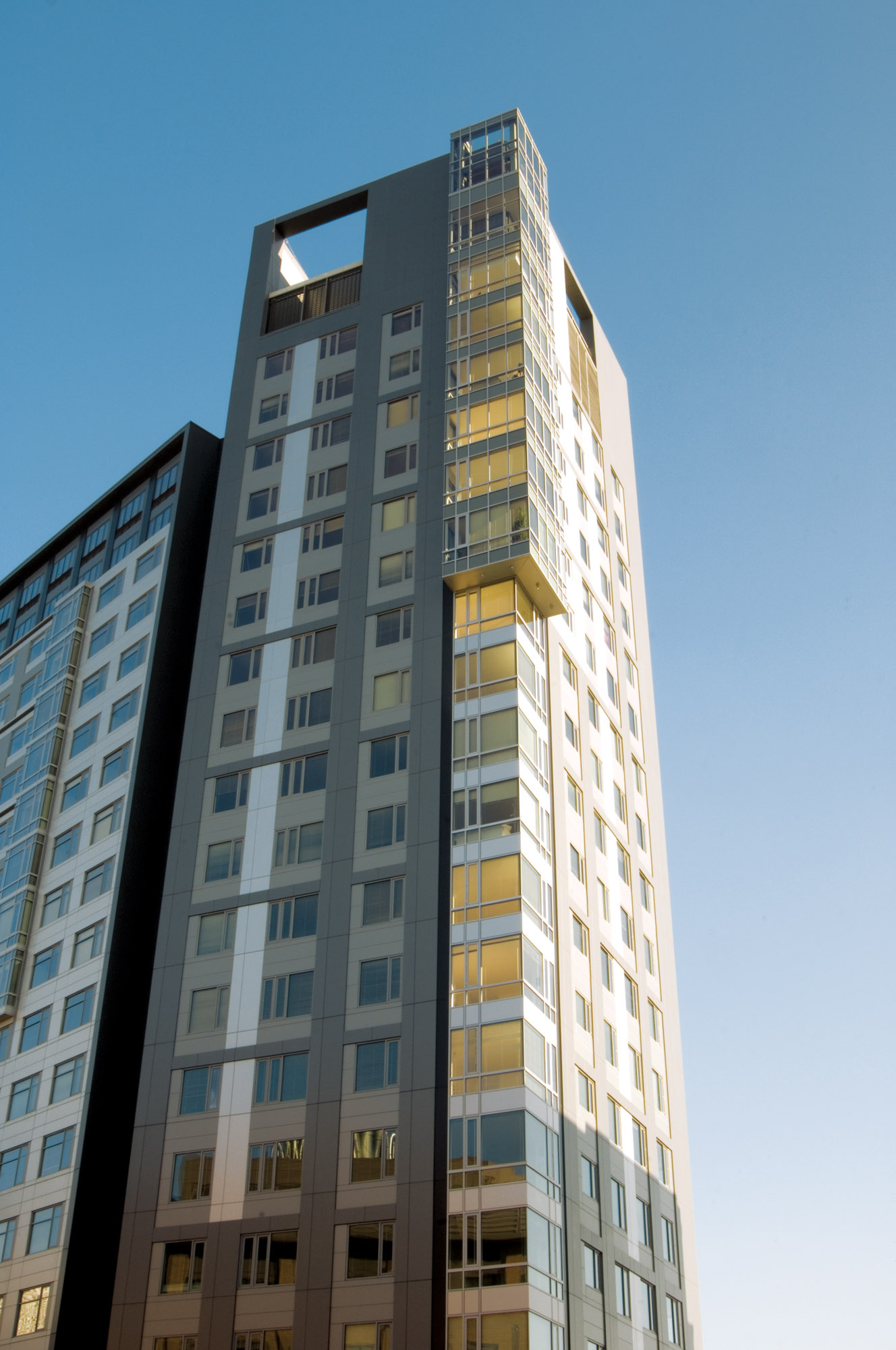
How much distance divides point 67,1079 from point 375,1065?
17.3m

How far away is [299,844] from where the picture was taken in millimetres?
61969

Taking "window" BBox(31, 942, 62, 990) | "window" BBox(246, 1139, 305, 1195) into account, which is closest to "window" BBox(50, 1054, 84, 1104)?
"window" BBox(31, 942, 62, 990)

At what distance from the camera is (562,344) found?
265ft

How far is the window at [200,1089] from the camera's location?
57375 mm

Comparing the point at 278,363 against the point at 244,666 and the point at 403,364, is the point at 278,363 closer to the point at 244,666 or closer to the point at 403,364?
the point at 403,364

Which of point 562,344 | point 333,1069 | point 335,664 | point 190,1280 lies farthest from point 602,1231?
point 562,344

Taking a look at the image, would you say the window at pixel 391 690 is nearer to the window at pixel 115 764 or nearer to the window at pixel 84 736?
the window at pixel 115 764

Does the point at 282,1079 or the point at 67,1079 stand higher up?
the point at 67,1079

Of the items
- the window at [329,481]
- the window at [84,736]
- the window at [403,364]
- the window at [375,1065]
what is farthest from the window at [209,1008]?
the window at [403,364]

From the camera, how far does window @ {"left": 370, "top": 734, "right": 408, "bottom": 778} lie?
6153 centimetres

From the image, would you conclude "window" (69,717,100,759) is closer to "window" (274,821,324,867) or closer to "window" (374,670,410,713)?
"window" (274,821,324,867)

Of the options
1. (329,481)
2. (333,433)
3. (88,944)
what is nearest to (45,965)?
(88,944)

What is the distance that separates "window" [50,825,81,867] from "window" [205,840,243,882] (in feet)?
40.0

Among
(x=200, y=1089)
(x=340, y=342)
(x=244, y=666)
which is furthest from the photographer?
(x=340, y=342)
